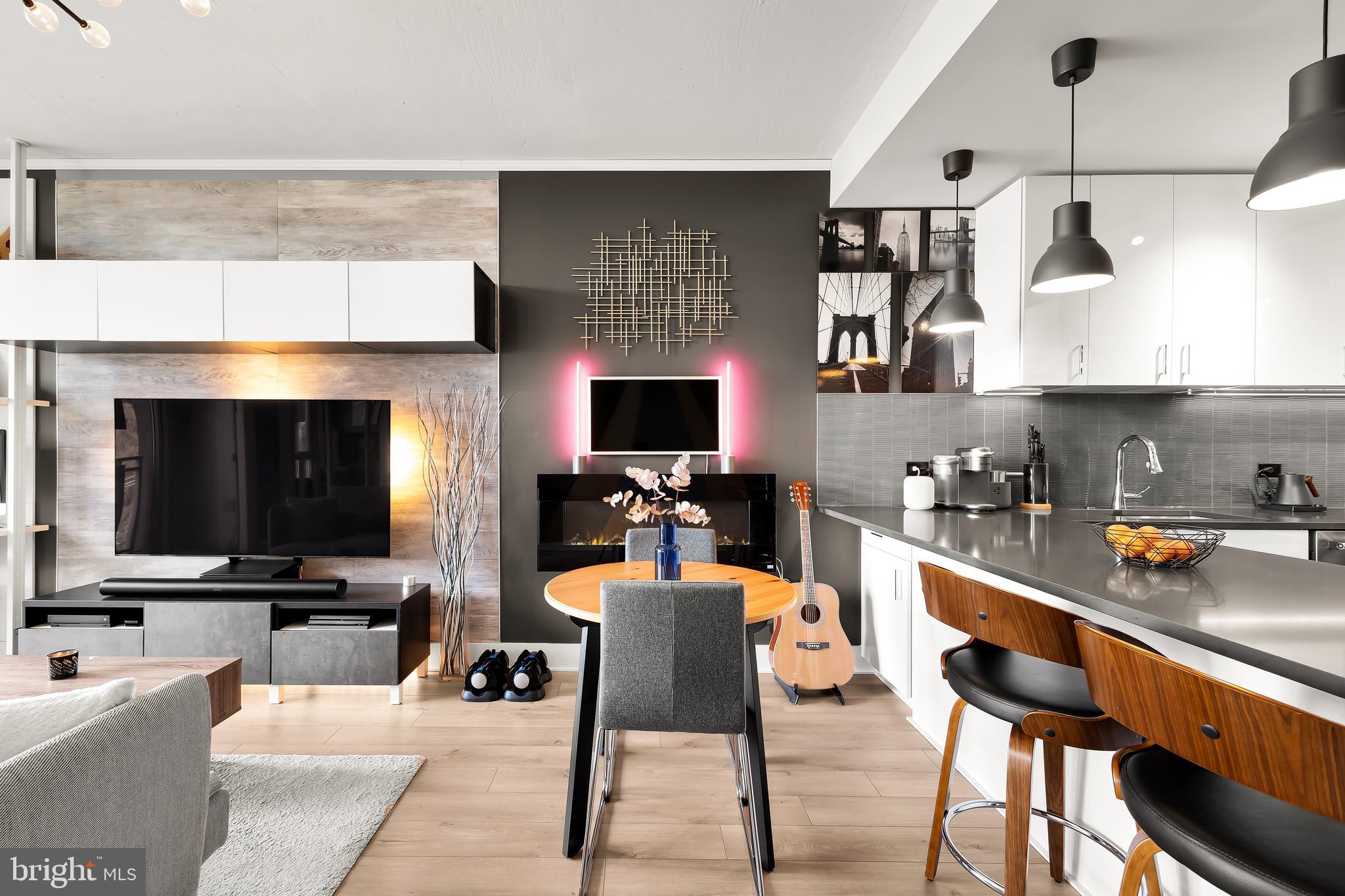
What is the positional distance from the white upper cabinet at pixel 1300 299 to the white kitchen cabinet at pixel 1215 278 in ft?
0.15

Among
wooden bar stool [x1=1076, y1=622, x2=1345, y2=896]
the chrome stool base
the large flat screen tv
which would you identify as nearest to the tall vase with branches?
the large flat screen tv

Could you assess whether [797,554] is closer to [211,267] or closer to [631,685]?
[631,685]

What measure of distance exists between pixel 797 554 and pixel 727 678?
1.81 m

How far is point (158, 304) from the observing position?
291 cm

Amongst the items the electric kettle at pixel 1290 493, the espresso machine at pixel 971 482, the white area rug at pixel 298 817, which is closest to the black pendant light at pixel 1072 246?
the espresso machine at pixel 971 482

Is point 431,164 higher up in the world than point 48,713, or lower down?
higher up

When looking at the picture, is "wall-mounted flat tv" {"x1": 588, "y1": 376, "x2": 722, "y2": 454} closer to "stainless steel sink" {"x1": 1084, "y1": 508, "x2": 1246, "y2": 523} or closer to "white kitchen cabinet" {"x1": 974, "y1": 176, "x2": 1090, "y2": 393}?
"white kitchen cabinet" {"x1": 974, "y1": 176, "x2": 1090, "y2": 393}

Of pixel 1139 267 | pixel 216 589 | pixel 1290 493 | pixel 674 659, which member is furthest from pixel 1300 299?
pixel 216 589

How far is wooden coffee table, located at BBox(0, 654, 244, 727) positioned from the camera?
188 centimetres

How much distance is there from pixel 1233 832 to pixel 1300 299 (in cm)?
302

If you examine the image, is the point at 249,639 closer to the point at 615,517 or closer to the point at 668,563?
the point at 615,517

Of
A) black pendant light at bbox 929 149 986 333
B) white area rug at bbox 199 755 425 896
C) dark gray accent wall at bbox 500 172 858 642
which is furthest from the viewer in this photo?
dark gray accent wall at bbox 500 172 858 642

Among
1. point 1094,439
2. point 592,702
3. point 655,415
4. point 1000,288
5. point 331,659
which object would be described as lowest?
point 331,659

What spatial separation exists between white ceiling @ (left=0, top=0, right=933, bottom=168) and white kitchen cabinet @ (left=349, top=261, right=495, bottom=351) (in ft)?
2.33
